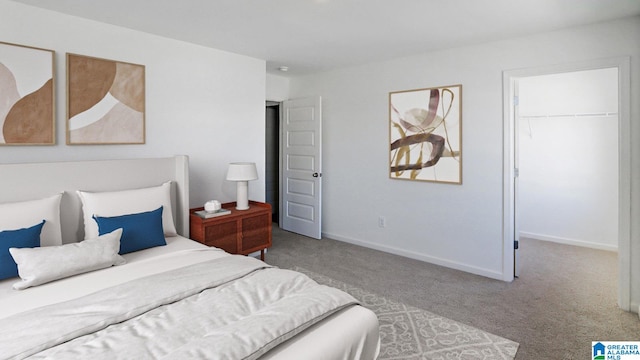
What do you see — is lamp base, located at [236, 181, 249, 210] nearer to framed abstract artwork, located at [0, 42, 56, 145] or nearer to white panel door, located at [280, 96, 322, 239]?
white panel door, located at [280, 96, 322, 239]

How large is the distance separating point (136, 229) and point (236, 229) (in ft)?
3.47

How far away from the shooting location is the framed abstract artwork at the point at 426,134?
12.4 feet

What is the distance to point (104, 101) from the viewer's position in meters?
Result: 3.04

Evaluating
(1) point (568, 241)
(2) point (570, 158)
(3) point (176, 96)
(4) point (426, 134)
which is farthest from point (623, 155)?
(3) point (176, 96)

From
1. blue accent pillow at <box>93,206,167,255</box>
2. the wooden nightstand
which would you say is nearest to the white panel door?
the wooden nightstand

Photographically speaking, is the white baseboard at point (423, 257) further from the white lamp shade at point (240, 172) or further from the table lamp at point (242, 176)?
the white lamp shade at point (240, 172)

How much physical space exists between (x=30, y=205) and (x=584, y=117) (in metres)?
5.92

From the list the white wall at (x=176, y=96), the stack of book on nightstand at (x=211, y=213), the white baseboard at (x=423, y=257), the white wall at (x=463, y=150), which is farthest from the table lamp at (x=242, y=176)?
the white baseboard at (x=423, y=257)

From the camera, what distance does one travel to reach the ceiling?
261 cm

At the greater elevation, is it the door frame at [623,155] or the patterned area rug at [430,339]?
the door frame at [623,155]

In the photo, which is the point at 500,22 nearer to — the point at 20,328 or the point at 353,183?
the point at 353,183

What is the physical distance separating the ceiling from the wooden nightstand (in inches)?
68.3

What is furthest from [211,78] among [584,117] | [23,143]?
[584,117]

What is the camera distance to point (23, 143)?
8.64ft
